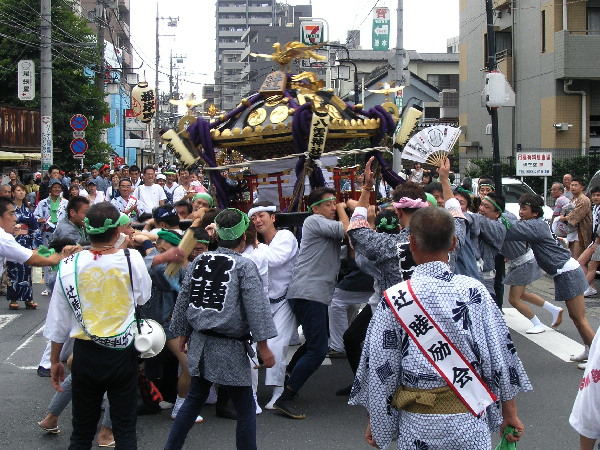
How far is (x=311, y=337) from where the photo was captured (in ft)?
20.3

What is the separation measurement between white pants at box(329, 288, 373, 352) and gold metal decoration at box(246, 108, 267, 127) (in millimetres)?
2254

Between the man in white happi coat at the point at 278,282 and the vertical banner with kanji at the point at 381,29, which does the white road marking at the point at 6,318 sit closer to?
the man in white happi coat at the point at 278,282

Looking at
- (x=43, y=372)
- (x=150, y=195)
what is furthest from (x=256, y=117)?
(x=150, y=195)

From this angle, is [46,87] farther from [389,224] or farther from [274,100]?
[389,224]

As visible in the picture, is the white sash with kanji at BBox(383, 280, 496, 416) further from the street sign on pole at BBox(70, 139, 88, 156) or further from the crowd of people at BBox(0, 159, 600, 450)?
the street sign on pole at BBox(70, 139, 88, 156)

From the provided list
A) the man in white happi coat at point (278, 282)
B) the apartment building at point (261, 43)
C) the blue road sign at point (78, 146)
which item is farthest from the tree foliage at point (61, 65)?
the apartment building at point (261, 43)

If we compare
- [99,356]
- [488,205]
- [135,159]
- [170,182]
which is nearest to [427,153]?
[488,205]

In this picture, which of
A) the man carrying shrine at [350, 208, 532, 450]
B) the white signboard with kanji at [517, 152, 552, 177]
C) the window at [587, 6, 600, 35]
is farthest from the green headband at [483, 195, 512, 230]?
the window at [587, 6, 600, 35]

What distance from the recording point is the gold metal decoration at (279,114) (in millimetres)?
8461

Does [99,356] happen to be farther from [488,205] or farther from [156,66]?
[156,66]

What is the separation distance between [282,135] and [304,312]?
2851 millimetres

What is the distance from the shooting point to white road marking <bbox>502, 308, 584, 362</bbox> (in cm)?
819

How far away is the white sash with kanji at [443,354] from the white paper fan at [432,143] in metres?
4.69

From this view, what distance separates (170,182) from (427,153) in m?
7.84
